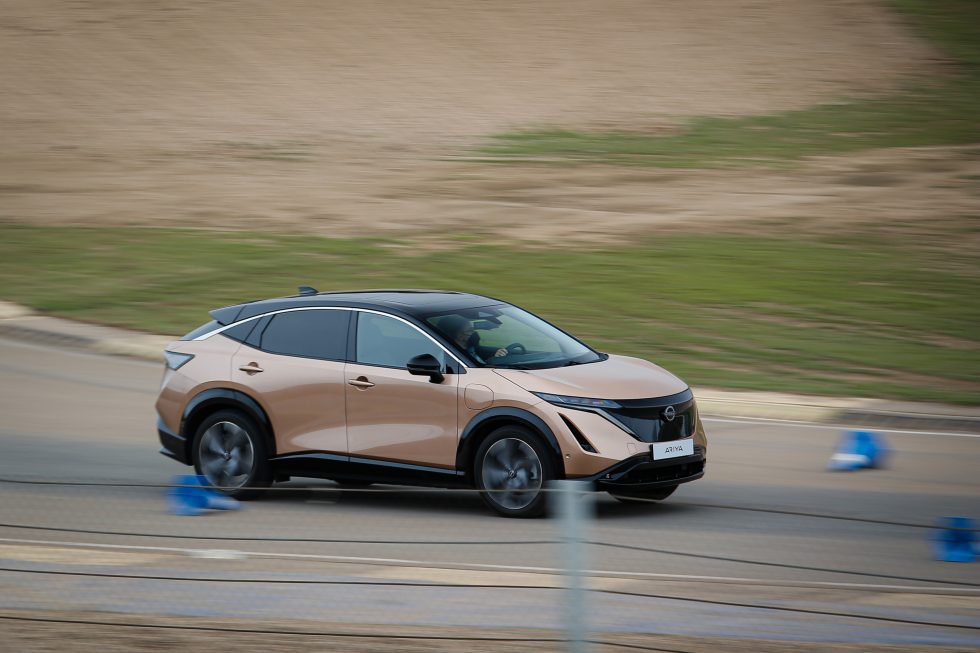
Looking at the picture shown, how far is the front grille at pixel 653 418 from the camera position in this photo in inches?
384

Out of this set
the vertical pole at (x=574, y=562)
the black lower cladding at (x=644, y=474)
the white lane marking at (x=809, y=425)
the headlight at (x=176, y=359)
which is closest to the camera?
the vertical pole at (x=574, y=562)

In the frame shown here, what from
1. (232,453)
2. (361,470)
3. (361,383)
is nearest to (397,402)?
(361,383)

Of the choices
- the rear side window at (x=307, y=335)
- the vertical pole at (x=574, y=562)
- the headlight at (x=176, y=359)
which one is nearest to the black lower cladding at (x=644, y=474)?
the rear side window at (x=307, y=335)

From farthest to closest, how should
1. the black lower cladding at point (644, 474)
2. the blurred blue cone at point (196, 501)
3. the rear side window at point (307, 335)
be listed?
the rear side window at point (307, 335) < the blurred blue cone at point (196, 501) < the black lower cladding at point (644, 474)

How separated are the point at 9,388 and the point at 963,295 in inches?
507

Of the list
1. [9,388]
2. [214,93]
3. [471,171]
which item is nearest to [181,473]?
[9,388]

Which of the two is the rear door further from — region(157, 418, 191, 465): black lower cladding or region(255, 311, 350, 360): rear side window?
region(157, 418, 191, 465): black lower cladding

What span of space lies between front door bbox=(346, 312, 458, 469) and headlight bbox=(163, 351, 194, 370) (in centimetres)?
155

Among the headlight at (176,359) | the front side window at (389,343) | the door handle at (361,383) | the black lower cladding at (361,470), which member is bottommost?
the black lower cladding at (361,470)

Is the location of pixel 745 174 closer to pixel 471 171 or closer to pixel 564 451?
pixel 471 171

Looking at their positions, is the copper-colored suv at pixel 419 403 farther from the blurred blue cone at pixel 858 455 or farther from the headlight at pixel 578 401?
the blurred blue cone at pixel 858 455

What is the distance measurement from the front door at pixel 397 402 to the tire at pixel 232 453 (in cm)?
81

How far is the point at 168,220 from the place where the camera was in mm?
27312

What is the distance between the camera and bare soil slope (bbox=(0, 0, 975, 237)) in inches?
1129
